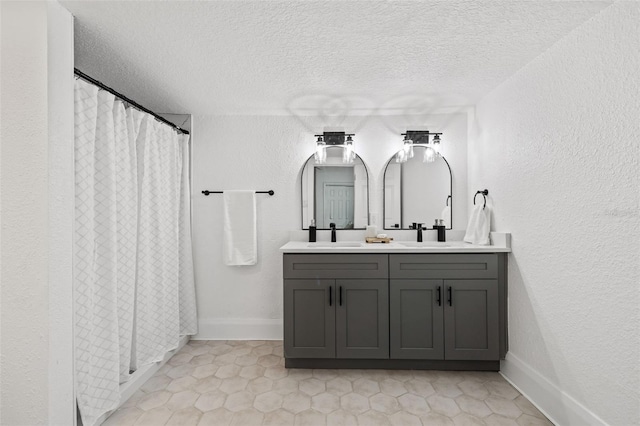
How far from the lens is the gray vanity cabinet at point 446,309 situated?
7.52 ft

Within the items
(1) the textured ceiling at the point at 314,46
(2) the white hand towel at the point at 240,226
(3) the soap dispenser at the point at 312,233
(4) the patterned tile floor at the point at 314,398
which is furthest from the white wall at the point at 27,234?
(3) the soap dispenser at the point at 312,233

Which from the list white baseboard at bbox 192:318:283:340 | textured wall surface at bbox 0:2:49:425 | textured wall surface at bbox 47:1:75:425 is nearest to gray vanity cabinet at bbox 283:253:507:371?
white baseboard at bbox 192:318:283:340

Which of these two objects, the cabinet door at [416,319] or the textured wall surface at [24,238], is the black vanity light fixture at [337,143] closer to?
the cabinet door at [416,319]

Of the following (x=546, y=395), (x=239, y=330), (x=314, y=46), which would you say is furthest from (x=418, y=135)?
(x=239, y=330)

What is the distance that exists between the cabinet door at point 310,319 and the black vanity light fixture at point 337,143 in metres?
1.23

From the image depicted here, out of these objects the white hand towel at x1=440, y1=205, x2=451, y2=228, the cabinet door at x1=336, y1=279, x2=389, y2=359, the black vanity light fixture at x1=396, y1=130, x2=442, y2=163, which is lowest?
the cabinet door at x1=336, y1=279, x2=389, y2=359

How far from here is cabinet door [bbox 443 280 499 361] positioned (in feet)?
7.50

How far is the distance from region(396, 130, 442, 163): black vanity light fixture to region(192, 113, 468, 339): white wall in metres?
0.14

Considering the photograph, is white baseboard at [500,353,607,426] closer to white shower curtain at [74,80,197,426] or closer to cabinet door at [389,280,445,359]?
cabinet door at [389,280,445,359]

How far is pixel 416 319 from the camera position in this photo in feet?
7.62

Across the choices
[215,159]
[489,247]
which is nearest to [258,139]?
[215,159]

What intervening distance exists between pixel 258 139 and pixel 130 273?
164cm

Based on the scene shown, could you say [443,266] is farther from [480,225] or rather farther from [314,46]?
[314,46]

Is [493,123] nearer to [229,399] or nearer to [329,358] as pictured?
[329,358]
